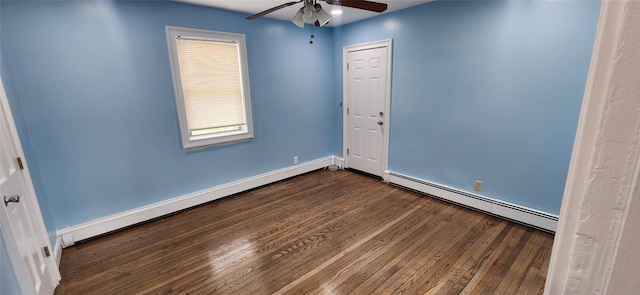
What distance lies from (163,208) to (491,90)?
385 cm

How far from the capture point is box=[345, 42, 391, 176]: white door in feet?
12.5

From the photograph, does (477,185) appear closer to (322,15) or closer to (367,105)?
(367,105)

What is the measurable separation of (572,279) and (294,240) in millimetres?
2389

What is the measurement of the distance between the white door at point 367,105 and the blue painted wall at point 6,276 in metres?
3.68

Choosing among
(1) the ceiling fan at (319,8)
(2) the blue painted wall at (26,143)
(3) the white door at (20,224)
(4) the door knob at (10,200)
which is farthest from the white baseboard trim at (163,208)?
(1) the ceiling fan at (319,8)

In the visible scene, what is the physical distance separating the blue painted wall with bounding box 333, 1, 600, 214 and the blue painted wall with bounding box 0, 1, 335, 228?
76.3 inches

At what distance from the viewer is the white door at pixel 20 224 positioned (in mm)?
1444

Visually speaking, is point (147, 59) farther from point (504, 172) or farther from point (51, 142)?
point (504, 172)

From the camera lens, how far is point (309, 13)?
2.23 m

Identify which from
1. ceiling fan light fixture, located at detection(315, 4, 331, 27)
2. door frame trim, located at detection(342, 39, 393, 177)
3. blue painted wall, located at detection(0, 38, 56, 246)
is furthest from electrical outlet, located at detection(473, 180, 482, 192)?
blue painted wall, located at detection(0, 38, 56, 246)

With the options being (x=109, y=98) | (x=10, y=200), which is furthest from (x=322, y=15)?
(x=10, y=200)

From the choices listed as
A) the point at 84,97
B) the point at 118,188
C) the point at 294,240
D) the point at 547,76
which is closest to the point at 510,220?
the point at 547,76

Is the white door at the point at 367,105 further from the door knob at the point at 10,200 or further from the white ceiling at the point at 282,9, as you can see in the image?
the door knob at the point at 10,200

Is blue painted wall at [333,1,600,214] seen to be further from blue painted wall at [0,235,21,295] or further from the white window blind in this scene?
blue painted wall at [0,235,21,295]
